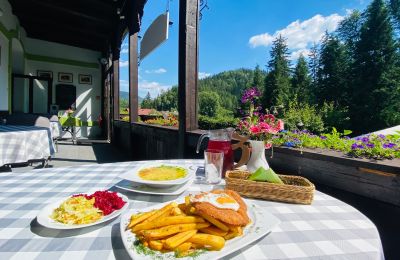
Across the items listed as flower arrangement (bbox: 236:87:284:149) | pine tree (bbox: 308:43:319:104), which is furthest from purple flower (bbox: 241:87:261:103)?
pine tree (bbox: 308:43:319:104)

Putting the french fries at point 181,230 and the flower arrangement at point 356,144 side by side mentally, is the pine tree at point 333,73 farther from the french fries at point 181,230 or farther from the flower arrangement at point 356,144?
the french fries at point 181,230

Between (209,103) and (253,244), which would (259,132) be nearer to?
(253,244)

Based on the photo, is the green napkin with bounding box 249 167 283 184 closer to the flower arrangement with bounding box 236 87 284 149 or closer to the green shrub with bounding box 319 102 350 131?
the flower arrangement with bounding box 236 87 284 149

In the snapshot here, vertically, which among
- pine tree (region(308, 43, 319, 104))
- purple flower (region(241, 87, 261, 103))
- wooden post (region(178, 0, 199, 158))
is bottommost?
purple flower (region(241, 87, 261, 103))

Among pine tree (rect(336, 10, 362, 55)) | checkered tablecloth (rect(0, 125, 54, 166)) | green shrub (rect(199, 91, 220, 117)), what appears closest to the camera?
checkered tablecloth (rect(0, 125, 54, 166))

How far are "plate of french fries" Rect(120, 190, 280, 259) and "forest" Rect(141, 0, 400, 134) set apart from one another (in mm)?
11756

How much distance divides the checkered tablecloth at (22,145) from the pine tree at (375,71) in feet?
98.6

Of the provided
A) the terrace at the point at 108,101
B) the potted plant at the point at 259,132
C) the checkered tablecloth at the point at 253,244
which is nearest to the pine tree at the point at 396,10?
the terrace at the point at 108,101

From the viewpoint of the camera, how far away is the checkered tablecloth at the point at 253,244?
53cm

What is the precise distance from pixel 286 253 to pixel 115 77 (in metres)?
7.34

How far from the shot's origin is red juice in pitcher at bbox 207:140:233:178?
3.82ft

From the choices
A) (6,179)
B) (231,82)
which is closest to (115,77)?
(6,179)

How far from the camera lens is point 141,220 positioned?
Answer: 0.60 meters

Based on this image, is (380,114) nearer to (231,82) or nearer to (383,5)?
(383,5)
